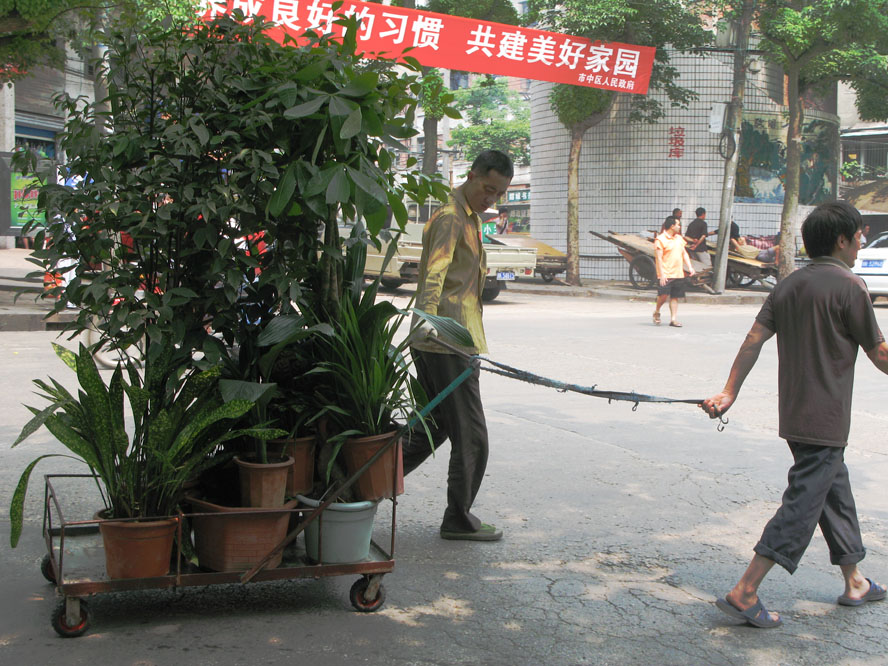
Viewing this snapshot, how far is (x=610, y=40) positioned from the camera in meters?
21.7

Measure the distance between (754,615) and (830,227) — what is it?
144cm

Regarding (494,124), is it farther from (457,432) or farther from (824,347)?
(824,347)

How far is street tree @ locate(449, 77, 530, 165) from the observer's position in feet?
187

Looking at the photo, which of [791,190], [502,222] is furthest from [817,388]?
[502,222]

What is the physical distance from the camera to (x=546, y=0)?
2164 cm

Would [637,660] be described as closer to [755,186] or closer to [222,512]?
[222,512]

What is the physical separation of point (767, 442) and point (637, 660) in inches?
144

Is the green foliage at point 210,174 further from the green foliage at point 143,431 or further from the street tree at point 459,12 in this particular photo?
the street tree at point 459,12

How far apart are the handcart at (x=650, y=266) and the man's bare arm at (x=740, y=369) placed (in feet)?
60.5

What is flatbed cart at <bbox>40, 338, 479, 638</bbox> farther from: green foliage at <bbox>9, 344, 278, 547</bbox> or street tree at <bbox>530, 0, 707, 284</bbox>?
street tree at <bbox>530, 0, 707, 284</bbox>

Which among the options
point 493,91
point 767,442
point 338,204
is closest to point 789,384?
point 338,204

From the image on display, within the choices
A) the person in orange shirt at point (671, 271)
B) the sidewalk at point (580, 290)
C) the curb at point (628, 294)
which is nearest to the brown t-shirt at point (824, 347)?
the person in orange shirt at point (671, 271)

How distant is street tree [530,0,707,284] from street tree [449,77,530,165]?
31.1m

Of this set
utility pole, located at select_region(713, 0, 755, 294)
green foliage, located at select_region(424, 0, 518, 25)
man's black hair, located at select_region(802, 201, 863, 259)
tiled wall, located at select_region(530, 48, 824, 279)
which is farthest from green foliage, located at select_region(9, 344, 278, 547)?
tiled wall, located at select_region(530, 48, 824, 279)
